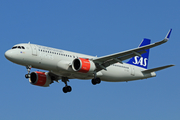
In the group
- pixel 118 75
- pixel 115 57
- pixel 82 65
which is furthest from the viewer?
pixel 118 75

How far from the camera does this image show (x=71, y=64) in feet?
127

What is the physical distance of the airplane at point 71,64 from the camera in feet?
122

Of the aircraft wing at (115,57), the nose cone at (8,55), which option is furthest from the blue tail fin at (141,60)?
the nose cone at (8,55)

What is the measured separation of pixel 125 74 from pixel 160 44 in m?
9.94

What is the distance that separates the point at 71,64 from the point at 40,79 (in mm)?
6821

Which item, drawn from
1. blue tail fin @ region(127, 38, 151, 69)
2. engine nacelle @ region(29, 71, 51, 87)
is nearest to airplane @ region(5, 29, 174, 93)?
engine nacelle @ region(29, 71, 51, 87)

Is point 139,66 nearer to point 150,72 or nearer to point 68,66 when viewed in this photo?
point 150,72

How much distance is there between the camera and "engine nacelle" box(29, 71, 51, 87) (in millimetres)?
43688

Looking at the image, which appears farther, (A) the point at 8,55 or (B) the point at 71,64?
(B) the point at 71,64

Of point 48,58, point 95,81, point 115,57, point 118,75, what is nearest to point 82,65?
point 95,81

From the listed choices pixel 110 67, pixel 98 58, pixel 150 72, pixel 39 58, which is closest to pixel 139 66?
pixel 150 72

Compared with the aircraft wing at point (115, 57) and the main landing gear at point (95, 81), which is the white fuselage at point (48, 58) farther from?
the aircraft wing at point (115, 57)

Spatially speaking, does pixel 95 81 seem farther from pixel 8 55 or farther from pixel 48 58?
pixel 8 55

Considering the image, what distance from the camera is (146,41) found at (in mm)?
51281
